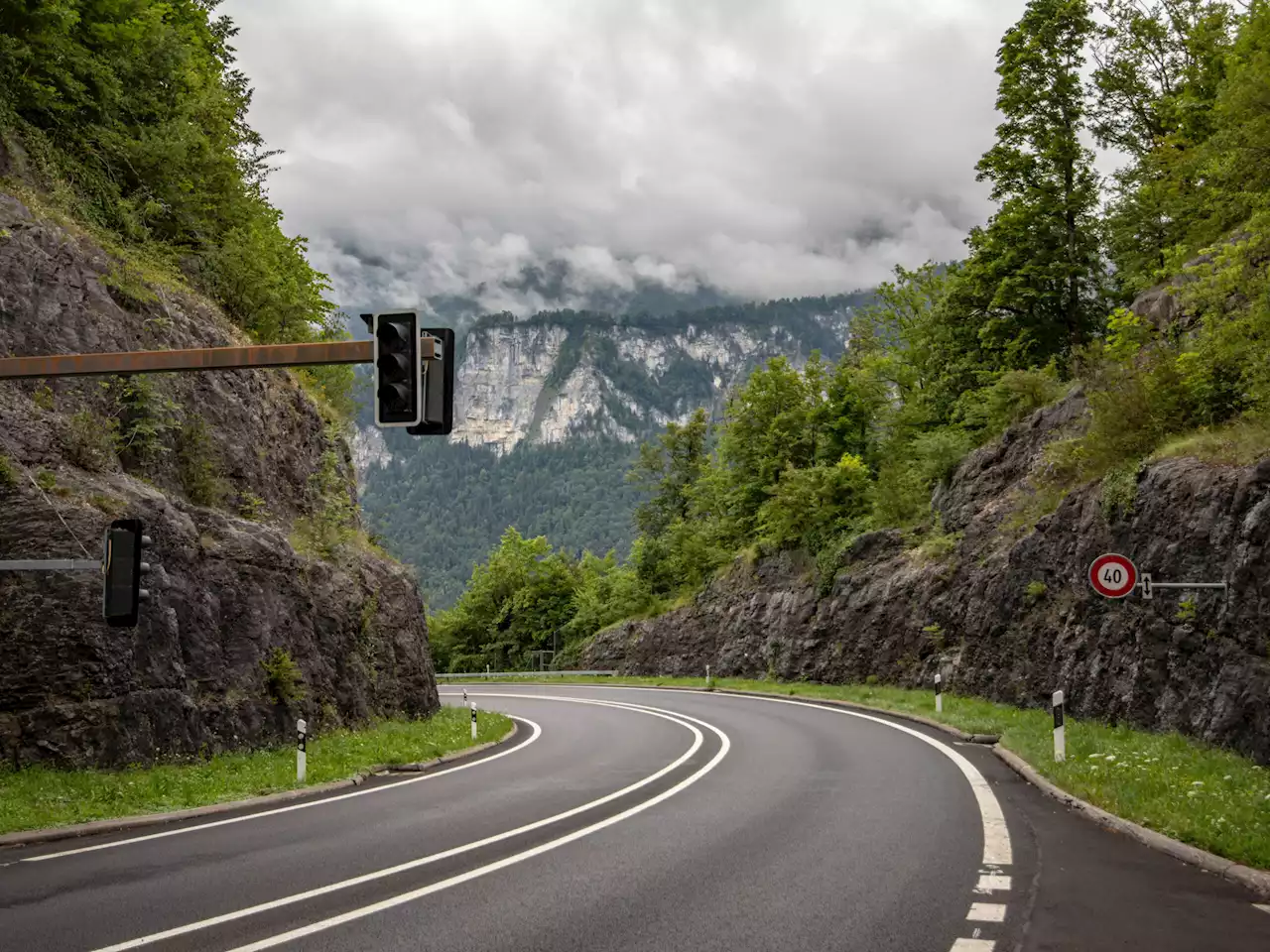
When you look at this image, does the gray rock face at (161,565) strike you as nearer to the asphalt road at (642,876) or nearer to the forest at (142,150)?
the forest at (142,150)

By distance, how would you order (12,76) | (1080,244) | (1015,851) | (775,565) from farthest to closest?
(775,565)
(1080,244)
(12,76)
(1015,851)

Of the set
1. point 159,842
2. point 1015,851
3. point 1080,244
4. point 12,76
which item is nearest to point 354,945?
point 159,842

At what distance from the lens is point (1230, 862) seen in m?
7.25

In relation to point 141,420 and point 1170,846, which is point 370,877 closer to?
point 1170,846

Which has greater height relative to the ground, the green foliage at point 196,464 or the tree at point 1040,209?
the tree at point 1040,209

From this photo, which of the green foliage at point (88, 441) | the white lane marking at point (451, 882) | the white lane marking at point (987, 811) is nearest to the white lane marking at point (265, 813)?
the white lane marking at point (451, 882)

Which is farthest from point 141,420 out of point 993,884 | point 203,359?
point 993,884

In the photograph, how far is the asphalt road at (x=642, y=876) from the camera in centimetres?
601

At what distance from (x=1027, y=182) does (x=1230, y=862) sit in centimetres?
2878

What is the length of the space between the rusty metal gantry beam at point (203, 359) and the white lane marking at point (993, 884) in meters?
5.75

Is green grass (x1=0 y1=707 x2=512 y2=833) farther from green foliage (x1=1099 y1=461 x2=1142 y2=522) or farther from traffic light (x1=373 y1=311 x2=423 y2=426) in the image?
green foliage (x1=1099 y1=461 x2=1142 y2=522)

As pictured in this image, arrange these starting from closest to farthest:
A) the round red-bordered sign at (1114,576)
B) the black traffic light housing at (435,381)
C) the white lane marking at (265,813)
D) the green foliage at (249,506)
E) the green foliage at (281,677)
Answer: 1. the black traffic light housing at (435,381)
2. the white lane marking at (265,813)
3. the round red-bordered sign at (1114,576)
4. the green foliage at (281,677)
5. the green foliage at (249,506)

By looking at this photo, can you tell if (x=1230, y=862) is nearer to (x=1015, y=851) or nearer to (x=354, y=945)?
(x=1015, y=851)

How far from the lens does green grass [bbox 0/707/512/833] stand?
10.7 m
